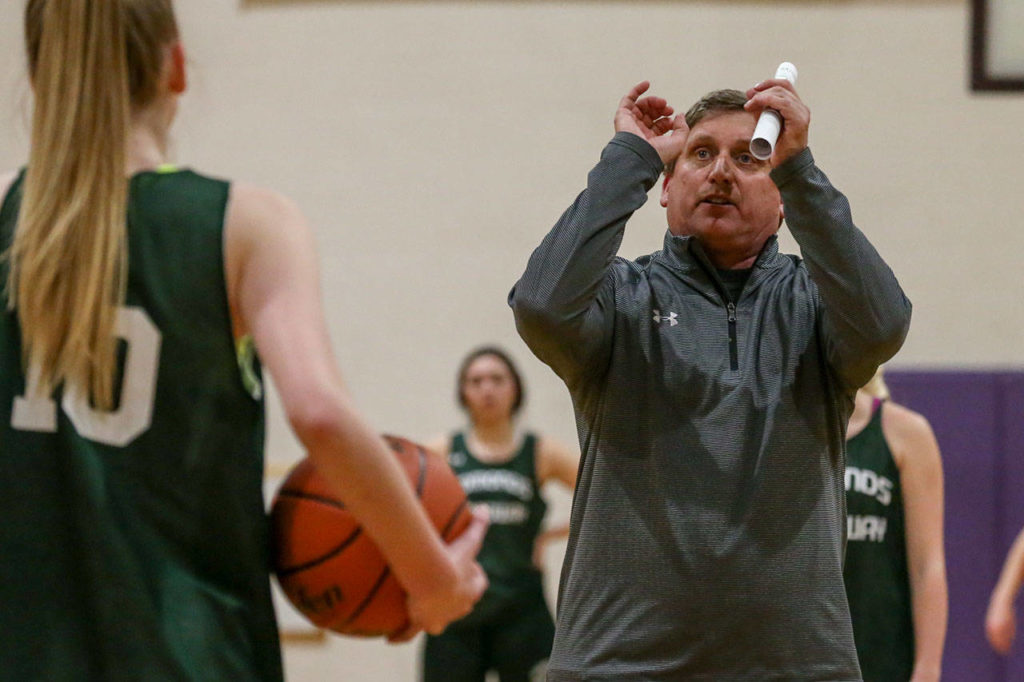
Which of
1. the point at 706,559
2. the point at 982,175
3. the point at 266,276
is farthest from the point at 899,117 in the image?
the point at 266,276

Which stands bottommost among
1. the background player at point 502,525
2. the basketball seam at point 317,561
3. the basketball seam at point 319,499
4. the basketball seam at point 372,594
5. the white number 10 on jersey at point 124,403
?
the background player at point 502,525

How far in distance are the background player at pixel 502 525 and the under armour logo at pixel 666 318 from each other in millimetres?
3774

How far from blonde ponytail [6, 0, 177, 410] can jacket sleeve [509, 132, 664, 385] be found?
717 millimetres

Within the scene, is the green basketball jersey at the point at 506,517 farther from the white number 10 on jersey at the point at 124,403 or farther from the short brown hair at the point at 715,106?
the white number 10 on jersey at the point at 124,403

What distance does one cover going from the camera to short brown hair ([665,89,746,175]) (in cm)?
241

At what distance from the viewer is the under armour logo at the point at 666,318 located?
2293 mm

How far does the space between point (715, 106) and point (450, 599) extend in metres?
1.12

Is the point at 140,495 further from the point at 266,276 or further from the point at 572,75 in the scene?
the point at 572,75

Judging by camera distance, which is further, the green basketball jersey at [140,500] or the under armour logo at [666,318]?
the under armour logo at [666,318]

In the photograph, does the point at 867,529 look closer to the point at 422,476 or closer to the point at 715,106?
the point at 715,106

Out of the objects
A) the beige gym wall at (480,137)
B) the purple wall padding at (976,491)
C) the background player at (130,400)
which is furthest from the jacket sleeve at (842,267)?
the beige gym wall at (480,137)

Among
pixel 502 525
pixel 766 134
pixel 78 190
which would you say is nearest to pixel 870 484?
pixel 766 134

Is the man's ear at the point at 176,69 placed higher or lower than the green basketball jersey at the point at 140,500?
higher

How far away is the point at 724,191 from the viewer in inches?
92.4
